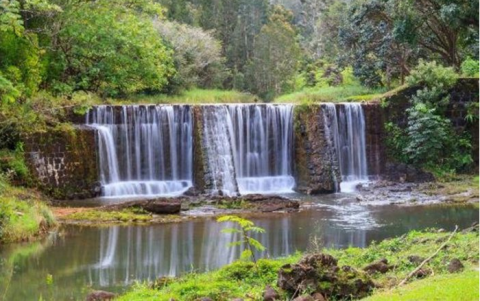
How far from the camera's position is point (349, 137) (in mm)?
25984

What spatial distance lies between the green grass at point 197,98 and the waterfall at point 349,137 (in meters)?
8.78

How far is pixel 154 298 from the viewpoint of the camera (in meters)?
8.48

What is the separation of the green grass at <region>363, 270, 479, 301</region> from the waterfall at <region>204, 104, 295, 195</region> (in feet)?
55.1

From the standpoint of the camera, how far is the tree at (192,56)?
3456cm

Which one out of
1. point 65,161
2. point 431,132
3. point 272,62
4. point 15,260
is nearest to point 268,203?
point 65,161

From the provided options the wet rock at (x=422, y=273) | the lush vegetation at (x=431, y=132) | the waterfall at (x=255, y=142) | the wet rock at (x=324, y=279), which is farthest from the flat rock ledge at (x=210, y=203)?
the wet rock at (x=324, y=279)

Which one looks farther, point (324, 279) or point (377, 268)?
point (377, 268)

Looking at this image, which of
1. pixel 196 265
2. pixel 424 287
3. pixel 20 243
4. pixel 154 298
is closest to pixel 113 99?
pixel 20 243

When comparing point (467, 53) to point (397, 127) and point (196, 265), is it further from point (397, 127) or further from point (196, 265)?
point (196, 265)

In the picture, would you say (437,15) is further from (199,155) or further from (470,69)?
(470,69)

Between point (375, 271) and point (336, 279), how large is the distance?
59.4 inches

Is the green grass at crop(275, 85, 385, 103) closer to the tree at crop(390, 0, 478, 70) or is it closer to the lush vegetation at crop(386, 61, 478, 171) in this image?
the lush vegetation at crop(386, 61, 478, 171)

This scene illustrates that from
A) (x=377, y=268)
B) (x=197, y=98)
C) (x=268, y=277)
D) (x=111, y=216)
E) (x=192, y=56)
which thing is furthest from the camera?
(x=192, y=56)

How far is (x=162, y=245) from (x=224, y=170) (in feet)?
33.0
